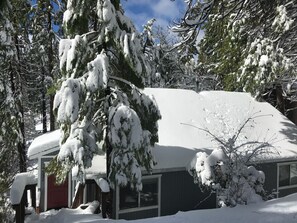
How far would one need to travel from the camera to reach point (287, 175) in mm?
15094

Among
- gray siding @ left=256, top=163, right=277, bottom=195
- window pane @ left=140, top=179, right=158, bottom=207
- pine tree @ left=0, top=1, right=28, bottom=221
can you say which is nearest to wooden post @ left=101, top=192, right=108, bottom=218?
window pane @ left=140, top=179, right=158, bottom=207

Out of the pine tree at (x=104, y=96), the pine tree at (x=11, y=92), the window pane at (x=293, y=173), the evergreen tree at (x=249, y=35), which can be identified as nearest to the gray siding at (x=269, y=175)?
the window pane at (x=293, y=173)

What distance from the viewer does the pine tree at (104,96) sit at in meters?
8.56

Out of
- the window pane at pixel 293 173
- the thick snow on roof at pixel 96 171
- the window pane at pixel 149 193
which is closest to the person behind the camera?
the thick snow on roof at pixel 96 171

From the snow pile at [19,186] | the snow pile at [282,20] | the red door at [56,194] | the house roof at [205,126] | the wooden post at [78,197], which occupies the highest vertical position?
the snow pile at [282,20]

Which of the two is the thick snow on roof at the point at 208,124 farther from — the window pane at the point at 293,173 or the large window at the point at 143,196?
the window pane at the point at 293,173

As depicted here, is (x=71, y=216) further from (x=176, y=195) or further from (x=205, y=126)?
(x=205, y=126)

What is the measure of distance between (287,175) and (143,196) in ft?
23.5

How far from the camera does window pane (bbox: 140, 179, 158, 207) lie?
1192 cm

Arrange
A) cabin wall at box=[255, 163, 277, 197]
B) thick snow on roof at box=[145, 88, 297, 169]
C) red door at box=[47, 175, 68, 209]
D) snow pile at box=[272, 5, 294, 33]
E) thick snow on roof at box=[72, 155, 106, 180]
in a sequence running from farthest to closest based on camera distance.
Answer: red door at box=[47, 175, 68, 209] < cabin wall at box=[255, 163, 277, 197] < thick snow on roof at box=[145, 88, 297, 169] < thick snow on roof at box=[72, 155, 106, 180] < snow pile at box=[272, 5, 294, 33]

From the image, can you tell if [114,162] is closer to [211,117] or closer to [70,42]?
[70,42]

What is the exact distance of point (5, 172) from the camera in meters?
10.1

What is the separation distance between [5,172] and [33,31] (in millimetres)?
15383

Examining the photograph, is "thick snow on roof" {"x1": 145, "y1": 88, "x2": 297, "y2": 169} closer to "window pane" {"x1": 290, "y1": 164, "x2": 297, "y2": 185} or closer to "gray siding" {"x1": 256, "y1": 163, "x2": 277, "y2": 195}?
"gray siding" {"x1": 256, "y1": 163, "x2": 277, "y2": 195}
